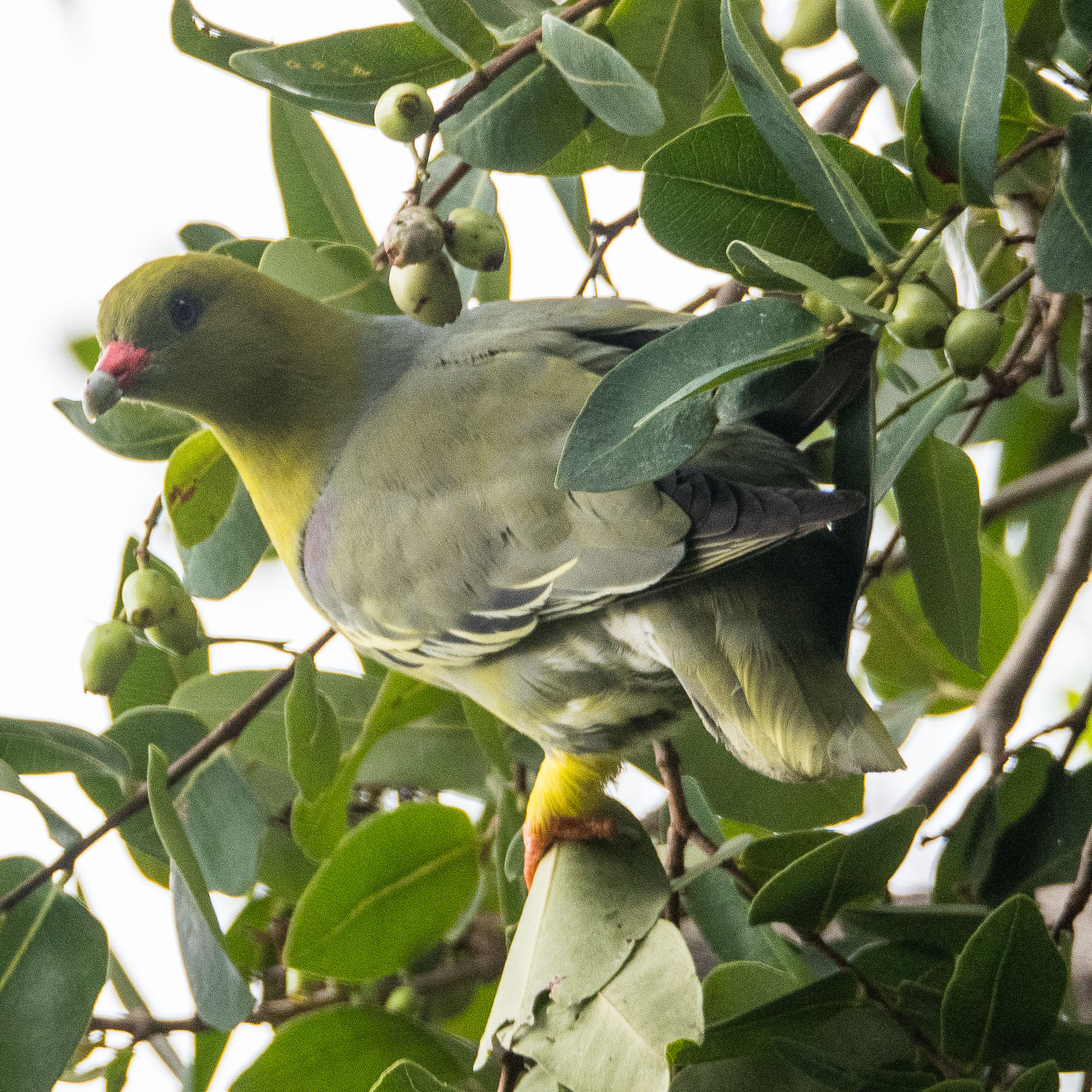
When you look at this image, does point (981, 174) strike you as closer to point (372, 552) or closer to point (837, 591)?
point (837, 591)

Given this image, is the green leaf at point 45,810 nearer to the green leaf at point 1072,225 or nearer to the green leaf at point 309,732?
the green leaf at point 309,732

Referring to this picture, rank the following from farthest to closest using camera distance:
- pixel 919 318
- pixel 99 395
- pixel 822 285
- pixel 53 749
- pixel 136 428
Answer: pixel 136 428 → pixel 99 395 → pixel 53 749 → pixel 919 318 → pixel 822 285

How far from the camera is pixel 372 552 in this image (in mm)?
1100

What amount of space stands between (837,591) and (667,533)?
0.51ft

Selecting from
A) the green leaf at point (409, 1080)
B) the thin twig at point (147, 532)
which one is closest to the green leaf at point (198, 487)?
the thin twig at point (147, 532)

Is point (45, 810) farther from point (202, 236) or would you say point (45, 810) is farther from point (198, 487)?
point (202, 236)

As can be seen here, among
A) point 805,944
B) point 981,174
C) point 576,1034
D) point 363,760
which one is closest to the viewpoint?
point 981,174

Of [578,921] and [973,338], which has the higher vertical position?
[973,338]

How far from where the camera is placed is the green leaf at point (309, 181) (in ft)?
3.85

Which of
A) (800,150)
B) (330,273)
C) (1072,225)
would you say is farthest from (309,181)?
(1072,225)

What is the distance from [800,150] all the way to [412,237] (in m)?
0.27

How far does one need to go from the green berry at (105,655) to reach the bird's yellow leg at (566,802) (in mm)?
382

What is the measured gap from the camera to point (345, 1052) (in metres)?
1.08

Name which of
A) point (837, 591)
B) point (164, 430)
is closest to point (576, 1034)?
point (837, 591)
